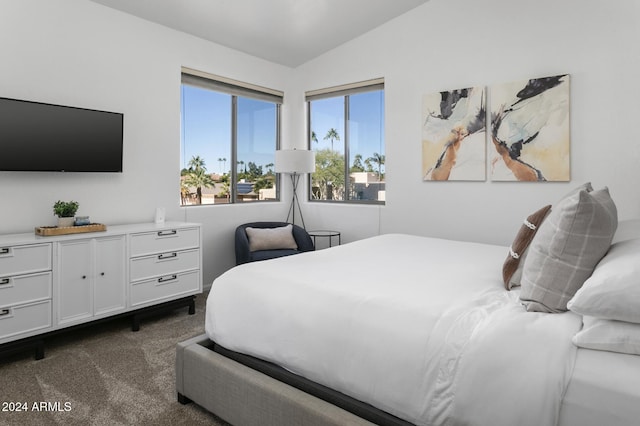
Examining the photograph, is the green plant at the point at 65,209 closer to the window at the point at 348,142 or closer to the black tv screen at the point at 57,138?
the black tv screen at the point at 57,138

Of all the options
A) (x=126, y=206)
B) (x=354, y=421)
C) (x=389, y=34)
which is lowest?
(x=354, y=421)

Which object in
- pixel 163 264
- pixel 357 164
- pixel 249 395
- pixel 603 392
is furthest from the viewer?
pixel 357 164

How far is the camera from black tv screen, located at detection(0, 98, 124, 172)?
2.95m

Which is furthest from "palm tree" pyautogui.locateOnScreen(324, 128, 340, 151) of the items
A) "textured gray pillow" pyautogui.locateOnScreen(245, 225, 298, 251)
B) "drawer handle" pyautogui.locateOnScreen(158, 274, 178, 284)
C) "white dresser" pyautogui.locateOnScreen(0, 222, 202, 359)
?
"drawer handle" pyautogui.locateOnScreen(158, 274, 178, 284)

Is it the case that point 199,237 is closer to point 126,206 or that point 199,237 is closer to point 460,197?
point 126,206

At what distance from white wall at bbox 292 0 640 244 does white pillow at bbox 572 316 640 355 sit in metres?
2.56

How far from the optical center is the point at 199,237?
380 cm

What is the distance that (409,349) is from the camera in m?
1.41

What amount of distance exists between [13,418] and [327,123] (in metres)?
4.24

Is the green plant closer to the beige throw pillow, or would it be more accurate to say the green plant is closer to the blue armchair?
the blue armchair

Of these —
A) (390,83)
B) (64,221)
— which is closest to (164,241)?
(64,221)

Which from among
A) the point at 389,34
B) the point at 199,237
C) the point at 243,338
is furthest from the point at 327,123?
the point at 243,338

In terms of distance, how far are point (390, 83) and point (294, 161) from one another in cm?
136

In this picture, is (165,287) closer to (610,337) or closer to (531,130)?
(610,337)
